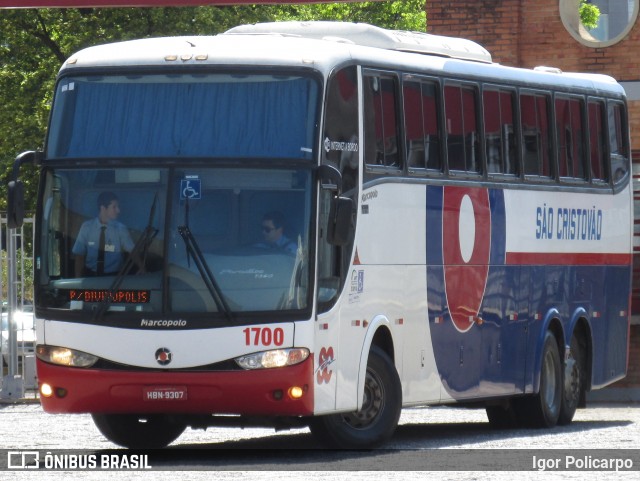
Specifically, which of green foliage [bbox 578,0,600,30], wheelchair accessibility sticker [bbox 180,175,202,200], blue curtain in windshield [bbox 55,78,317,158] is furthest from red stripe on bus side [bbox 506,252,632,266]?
green foliage [bbox 578,0,600,30]

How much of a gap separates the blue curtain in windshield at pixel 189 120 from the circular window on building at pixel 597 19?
1219 cm

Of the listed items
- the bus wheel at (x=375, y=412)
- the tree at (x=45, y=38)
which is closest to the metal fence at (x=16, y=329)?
the bus wheel at (x=375, y=412)

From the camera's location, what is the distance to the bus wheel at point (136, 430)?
1495cm

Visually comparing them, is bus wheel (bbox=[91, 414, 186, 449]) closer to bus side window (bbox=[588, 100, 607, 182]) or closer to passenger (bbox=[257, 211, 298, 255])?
passenger (bbox=[257, 211, 298, 255])

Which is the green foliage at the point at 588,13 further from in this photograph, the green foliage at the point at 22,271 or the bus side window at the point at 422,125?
the bus side window at the point at 422,125

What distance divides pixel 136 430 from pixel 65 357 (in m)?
1.67

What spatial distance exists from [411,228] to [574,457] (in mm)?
2818

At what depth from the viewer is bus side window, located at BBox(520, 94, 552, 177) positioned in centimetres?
1856

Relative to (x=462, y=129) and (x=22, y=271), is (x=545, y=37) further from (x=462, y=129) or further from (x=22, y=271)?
(x=462, y=129)

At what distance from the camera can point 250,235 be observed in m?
13.5

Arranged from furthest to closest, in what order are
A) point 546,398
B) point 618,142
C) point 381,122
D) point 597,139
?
point 618,142, point 597,139, point 546,398, point 381,122

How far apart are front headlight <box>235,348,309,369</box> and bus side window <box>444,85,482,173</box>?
3.75m

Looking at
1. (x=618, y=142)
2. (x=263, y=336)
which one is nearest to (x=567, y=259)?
(x=618, y=142)

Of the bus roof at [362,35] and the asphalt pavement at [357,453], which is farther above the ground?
the bus roof at [362,35]
